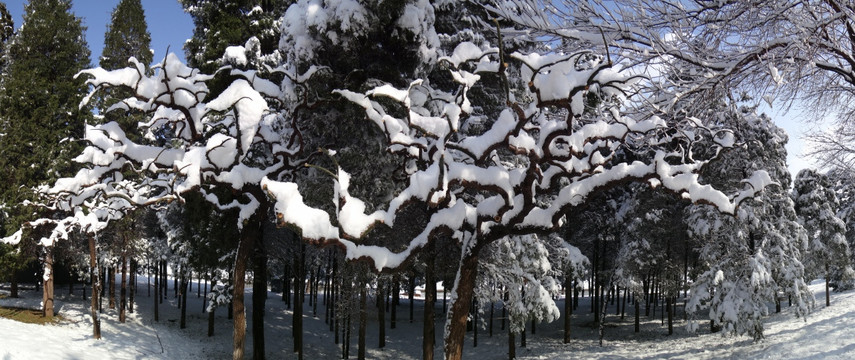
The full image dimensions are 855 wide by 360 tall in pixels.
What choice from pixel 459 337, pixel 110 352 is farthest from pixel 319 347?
pixel 459 337

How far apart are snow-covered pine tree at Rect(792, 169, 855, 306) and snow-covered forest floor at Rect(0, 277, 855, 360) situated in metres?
2.78

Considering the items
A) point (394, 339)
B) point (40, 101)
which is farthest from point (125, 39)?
point (394, 339)

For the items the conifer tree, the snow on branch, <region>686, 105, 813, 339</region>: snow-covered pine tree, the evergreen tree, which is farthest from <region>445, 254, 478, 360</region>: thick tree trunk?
the evergreen tree

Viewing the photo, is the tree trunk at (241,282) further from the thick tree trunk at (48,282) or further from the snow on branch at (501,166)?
the thick tree trunk at (48,282)

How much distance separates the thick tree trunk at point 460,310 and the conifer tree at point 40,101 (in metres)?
19.4

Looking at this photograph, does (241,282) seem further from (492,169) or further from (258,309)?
(258,309)

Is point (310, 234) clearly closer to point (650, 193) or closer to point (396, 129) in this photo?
point (396, 129)

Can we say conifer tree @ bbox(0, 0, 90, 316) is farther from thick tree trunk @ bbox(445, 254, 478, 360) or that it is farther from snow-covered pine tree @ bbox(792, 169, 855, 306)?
snow-covered pine tree @ bbox(792, 169, 855, 306)

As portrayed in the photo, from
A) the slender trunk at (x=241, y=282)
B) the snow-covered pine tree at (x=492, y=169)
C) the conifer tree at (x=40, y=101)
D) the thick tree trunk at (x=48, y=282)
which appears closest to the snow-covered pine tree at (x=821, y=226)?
the snow-covered pine tree at (x=492, y=169)

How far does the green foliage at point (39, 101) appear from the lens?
789 inches

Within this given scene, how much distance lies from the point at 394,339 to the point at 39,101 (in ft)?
70.5

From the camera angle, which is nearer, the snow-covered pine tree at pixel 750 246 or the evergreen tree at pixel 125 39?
the snow-covered pine tree at pixel 750 246

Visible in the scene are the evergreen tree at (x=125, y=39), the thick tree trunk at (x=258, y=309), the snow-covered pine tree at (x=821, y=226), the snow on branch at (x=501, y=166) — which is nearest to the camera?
the snow on branch at (x=501, y=166)

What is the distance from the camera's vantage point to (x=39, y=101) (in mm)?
21562
